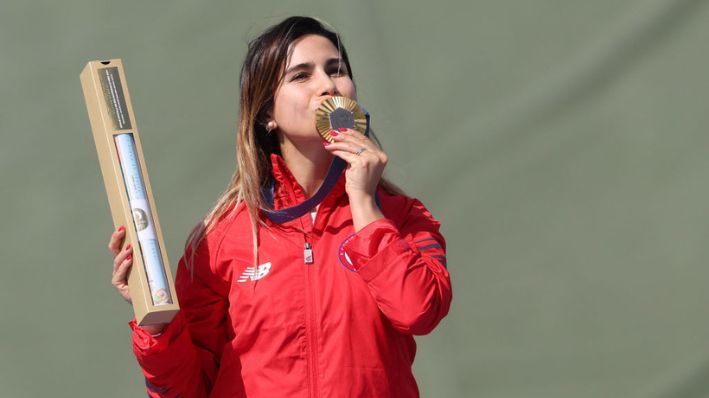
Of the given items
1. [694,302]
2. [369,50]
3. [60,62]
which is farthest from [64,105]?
[694,302]

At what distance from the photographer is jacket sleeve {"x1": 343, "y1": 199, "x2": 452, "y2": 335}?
238cm

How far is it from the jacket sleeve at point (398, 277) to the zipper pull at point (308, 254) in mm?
83

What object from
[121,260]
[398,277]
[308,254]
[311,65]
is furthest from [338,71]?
[121,260]

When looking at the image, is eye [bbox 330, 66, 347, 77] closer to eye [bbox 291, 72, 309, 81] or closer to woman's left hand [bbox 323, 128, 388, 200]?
eye [bbox 291, 72, 309, 81]

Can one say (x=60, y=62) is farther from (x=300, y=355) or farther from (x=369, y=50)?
(x=300, y=355)

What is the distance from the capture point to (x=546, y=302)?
355 cm

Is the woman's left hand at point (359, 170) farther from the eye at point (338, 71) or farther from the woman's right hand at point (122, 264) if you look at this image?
the woman's right hand at point (122, 264)

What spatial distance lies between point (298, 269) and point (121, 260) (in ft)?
1.12

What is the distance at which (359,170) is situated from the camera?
8.11 ft

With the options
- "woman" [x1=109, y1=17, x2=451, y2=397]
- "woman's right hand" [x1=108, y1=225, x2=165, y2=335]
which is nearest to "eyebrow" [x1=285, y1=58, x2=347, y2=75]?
"woman" [x1=109, y1=17, x2=451, y2=397]

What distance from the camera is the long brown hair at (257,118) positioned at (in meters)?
2.65

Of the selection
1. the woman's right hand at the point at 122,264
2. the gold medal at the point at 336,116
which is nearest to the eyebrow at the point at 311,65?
the gold medal at the point at 336,116

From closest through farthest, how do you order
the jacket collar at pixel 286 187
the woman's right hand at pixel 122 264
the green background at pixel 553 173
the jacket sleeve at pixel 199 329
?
the woman's right hand at pixel 122 264 → the jacket sleeve at pixel 199 329 → the jacket collar at pixel 286 187 → the green background at pixel 553 173

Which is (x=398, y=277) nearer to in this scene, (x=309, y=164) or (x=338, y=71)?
(x=309, y=164)
